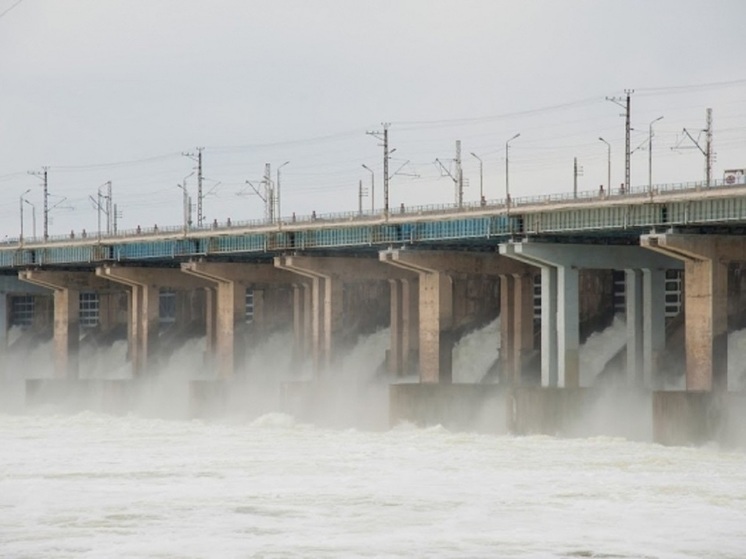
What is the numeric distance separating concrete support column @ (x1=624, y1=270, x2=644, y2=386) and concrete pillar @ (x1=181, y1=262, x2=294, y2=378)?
94.8ft

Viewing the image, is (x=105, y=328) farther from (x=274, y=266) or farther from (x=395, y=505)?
(x=395, y=505)

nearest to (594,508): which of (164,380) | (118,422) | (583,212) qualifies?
(583,212)

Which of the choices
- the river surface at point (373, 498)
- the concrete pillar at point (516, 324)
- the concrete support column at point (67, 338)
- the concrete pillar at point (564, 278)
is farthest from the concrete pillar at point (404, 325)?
the concrete support column at point (67, 338)

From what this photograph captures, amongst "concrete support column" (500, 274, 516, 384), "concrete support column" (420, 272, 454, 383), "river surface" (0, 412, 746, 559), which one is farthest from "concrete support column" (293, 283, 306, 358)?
"river surface" (0, 412, 746, 559)

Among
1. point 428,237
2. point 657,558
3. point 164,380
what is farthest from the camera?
point 164,380

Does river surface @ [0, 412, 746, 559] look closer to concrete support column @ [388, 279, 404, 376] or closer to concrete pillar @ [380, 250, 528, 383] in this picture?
concrete pillar @ [380, 250, 528, 383]

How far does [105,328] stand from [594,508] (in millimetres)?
85533

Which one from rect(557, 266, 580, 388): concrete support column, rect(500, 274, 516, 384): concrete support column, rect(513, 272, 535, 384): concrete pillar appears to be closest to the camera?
rect(557, 266, 580, 388): concrete support column

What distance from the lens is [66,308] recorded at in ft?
393

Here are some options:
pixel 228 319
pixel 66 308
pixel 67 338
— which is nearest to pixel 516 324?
pixel 228 319

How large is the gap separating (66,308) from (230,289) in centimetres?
2001

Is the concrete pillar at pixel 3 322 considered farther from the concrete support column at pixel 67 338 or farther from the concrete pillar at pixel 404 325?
the concrete pillar at pixel 404 325

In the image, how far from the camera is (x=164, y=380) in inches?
4355

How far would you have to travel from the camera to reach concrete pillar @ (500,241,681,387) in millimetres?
78000
